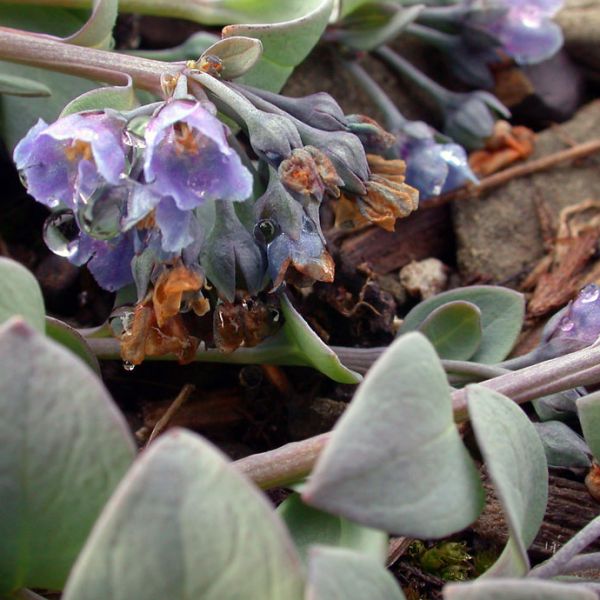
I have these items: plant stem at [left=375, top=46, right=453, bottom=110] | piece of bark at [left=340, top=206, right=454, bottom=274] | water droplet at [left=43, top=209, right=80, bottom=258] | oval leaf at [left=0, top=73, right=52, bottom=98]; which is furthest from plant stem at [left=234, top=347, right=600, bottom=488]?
plant stem at [left=375, top=46, right=453, bottom=110]

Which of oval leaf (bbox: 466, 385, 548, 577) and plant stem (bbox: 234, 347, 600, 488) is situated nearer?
oval leaf (bbox: 466, 385, 548, 577)

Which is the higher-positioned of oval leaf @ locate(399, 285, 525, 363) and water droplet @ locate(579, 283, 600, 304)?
water droplet @ locate(579, 283, 600, 304)

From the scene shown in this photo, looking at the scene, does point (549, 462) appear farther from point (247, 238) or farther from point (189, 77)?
point (189, 77)

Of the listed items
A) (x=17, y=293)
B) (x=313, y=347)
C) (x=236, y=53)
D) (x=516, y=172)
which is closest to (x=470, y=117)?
(x=516, y=172)

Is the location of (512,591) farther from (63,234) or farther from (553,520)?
(63,234)

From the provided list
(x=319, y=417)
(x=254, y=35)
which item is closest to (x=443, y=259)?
(x=319, y=417)

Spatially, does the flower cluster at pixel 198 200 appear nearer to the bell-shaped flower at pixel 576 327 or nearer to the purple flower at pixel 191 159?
the purple flower at pixel 191 159

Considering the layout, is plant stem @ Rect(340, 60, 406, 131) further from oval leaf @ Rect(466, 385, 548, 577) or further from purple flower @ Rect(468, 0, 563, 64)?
oval leaf @ Rect(466, 385, 548, 577)
